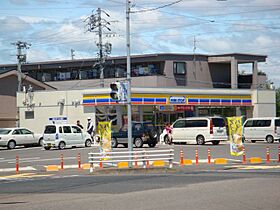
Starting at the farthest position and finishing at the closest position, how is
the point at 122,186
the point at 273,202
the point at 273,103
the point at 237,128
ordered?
the point at 273,103, the point at 237,128, the point at 122,186, the point at 273,202

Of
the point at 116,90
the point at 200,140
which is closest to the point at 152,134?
the point at 200,140

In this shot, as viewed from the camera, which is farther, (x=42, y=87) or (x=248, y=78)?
(x=248, y=78)

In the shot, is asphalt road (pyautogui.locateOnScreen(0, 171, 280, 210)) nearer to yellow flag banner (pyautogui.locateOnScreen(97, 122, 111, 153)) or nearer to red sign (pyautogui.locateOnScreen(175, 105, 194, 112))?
yellow flag banner (pyautogui.locateOnScreen(97, 122, 111, 153))

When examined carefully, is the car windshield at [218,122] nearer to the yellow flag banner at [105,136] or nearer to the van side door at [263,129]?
the van side door at [263,129]

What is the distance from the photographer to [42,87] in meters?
56.6

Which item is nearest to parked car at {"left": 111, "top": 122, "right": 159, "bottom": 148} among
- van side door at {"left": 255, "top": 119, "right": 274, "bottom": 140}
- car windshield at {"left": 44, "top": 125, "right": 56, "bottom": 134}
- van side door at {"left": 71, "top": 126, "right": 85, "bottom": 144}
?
van side door at {"left": 71, "top": 126, "right": 85, "bottom": 144}

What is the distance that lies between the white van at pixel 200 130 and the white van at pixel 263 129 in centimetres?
273

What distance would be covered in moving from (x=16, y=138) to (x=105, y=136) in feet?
52.3

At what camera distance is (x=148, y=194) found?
13414 millimetres

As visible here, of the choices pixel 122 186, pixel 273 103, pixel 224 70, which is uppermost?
pixel 224 70

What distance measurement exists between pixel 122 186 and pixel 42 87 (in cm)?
4237

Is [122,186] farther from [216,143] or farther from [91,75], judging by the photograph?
[91,75]

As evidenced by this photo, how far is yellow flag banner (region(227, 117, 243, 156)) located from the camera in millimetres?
25391

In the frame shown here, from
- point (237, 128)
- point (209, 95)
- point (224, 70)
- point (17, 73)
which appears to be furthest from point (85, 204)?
point (224, 70)
